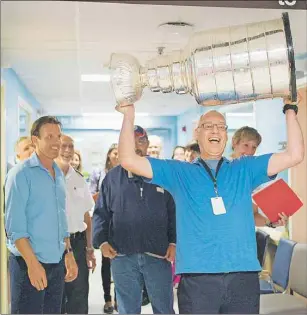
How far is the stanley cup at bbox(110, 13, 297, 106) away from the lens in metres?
1.42

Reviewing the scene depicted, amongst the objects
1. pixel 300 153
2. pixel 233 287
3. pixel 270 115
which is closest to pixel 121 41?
pixel 270 115

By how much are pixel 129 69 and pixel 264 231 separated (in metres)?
1.34

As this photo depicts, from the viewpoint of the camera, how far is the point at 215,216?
155cm

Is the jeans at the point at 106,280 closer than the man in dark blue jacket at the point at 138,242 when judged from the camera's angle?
No


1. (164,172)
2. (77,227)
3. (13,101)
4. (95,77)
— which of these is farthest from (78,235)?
(95,77)

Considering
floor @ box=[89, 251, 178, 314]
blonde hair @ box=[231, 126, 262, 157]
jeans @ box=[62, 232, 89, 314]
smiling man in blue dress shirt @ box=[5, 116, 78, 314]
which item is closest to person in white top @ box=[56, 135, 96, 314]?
jeans @ box=[62, 232, 89, 314]

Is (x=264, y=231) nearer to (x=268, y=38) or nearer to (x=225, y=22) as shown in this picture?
(x=225, y=22)

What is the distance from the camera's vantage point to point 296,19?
6.84ft

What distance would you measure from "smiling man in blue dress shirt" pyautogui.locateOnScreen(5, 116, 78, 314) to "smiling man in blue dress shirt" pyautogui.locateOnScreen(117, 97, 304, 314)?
505 mm

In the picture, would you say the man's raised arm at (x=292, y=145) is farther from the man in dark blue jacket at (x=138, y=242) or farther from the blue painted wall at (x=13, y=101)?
the blue painted wall at (x=13, y=101)

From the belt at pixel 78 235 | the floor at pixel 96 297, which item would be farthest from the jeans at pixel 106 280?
the belt at pixel 78 235

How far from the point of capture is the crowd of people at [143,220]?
1.54 metres

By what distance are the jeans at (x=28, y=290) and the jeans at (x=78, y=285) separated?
0.40 meters

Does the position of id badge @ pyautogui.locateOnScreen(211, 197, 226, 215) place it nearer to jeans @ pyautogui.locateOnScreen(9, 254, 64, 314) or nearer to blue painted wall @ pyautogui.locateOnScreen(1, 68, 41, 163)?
jeans @ pyautogui.locateOnScreen(9, 254, 64, 314)
